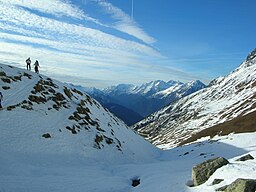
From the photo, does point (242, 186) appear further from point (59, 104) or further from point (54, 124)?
point (59, 104)

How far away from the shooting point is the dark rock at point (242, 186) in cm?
1662

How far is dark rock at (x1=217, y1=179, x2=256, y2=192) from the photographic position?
16625 millimetres

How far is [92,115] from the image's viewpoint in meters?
51.2

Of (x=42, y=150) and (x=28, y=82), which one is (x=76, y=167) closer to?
(x=42, y=150)

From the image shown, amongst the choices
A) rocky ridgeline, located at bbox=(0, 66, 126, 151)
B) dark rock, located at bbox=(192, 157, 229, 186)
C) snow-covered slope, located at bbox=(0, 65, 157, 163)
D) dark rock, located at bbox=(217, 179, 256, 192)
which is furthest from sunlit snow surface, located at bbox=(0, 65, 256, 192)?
dark rock, located at bbox=(217, 179, 256, 192)

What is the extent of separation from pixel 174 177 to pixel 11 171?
14.4 m

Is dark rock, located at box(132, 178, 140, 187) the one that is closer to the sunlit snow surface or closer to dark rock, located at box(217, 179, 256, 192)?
the sunlit snow surface

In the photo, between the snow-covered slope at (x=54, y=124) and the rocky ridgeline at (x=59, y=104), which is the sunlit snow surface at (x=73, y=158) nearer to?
the snow-covered slope at (x=54, y=124)

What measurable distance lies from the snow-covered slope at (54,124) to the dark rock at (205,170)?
1815cm

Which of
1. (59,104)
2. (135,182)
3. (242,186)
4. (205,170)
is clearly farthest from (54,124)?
(242,186)

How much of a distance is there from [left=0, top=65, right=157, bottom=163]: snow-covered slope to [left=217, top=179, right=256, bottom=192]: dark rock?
22200mm

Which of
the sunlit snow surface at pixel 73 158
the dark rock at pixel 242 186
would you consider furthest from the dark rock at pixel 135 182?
the dark rock at pixel 242 186

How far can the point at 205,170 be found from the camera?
72.9 feet

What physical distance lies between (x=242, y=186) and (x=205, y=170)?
546 centimetres
